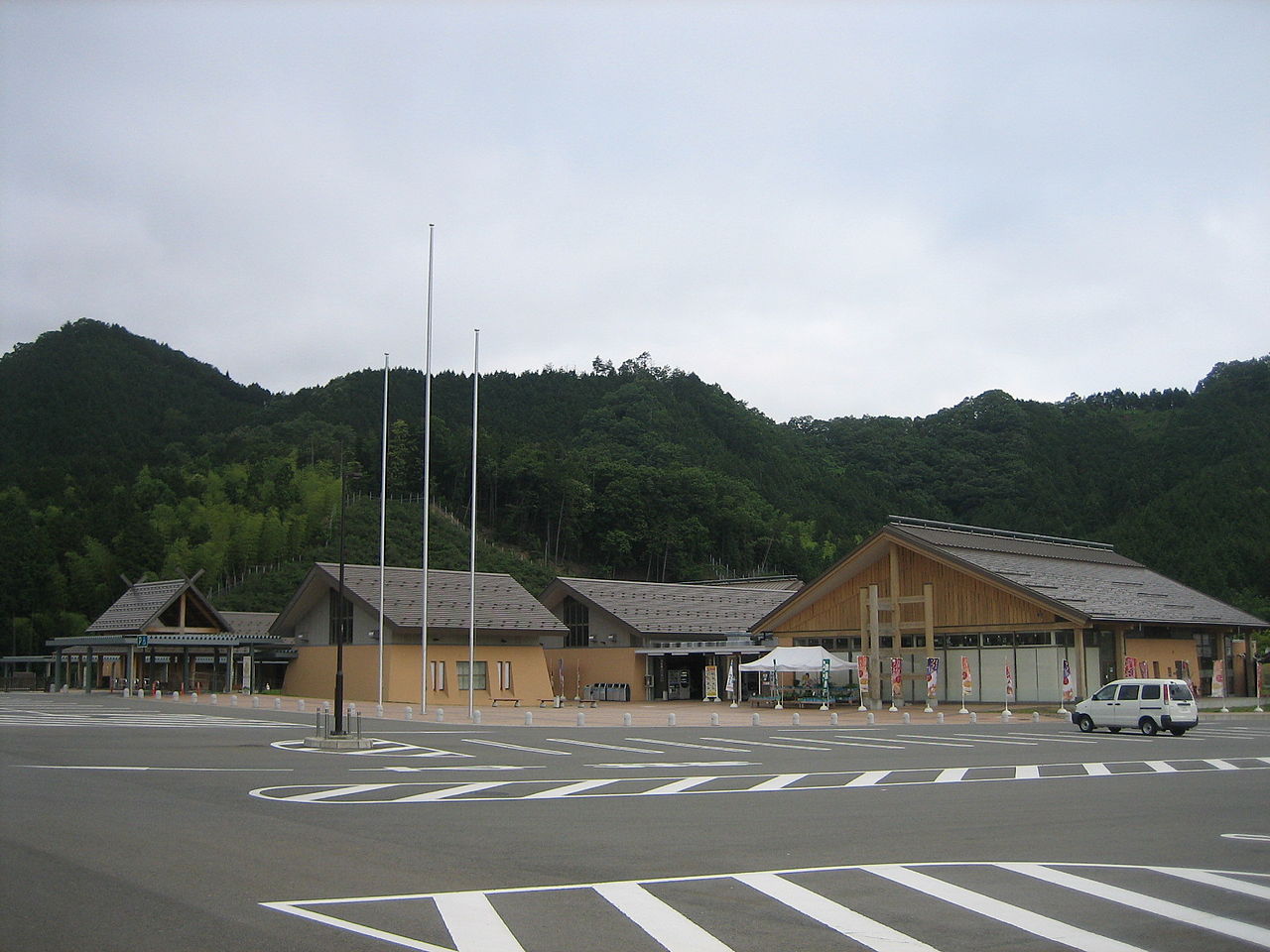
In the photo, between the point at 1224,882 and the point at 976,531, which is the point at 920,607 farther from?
the point at 1224,882

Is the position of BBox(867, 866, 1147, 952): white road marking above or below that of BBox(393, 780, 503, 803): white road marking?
above

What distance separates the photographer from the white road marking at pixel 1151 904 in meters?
7.48

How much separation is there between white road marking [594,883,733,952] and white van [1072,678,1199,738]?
22.4 metres

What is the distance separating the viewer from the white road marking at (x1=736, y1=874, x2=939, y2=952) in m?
7.16

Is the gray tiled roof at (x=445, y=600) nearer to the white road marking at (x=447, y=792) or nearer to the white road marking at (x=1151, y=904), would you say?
the white road marking at (x=447, y=792)

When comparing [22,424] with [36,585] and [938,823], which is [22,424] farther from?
[938,823]

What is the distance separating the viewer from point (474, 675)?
45688 mm

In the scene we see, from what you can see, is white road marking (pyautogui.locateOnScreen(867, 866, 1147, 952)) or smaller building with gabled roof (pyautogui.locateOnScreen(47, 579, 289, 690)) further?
smaller building with gabled roof (pyautogui.locateOnScreen(47, 579, 289, 690))

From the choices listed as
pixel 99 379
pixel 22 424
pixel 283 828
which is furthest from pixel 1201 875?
pixel 99 379

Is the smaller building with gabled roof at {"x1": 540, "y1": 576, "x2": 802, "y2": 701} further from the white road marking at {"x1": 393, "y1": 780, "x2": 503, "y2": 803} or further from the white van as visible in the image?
the white road marking at {"x1": 393, "y1": 780, "x2": 503, "y2": 803}

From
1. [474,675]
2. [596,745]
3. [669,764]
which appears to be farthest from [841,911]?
[474,675]

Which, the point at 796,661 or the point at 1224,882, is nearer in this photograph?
the point at 1224,882

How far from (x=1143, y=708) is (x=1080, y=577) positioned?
1829 cm

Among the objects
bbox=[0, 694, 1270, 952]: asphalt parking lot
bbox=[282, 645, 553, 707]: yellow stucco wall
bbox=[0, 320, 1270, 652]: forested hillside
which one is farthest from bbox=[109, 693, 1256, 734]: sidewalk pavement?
bbox=[0, 320, 1270, 652]: forested hillside
